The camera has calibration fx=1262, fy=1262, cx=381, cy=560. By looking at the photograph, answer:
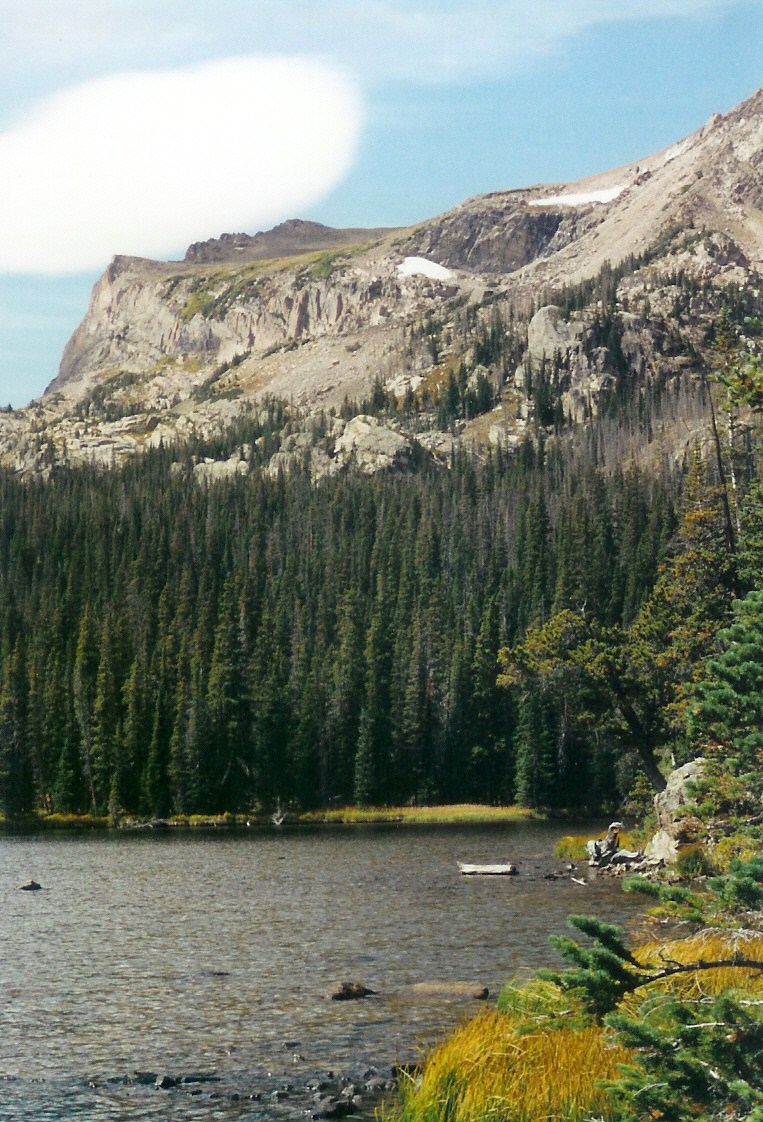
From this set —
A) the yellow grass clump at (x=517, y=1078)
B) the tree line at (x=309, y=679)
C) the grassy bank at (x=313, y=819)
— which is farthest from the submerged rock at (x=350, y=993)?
the tree line at (x=309, y=679)

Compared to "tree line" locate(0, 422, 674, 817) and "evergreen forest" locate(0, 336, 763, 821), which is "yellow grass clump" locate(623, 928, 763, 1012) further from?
"tree line" locate(0, 422, 674, 817)

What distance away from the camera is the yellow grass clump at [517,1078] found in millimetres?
20953

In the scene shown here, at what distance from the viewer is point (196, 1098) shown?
2588 cm

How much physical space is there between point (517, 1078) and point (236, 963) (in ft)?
68.7

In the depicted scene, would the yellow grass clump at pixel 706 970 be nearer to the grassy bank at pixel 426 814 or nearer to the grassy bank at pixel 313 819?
the grassy bank at pixel 313 819

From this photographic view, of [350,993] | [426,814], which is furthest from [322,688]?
[350,993]

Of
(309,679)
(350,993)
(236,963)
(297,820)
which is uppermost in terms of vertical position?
(309,679)

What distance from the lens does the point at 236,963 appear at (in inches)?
1629

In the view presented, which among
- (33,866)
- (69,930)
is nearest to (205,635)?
(33,866)

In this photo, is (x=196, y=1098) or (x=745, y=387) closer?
(x=745, y=387)

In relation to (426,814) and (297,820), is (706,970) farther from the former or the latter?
(426,814)

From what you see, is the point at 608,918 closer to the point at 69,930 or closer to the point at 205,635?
the point at 69,930

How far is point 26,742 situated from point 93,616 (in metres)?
30.4

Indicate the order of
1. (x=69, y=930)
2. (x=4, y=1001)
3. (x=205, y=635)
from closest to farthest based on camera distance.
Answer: (x=4, y=1001) < (x=69, y=930) < (x=205, y=635)
